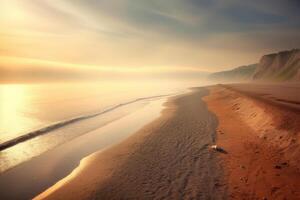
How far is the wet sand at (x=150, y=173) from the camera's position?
8.95m

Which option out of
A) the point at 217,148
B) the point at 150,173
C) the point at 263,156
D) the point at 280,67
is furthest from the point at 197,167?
the point at 280,67

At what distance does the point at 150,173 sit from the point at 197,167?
2883 mm

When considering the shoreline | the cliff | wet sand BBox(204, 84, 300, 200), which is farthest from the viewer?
the cliff

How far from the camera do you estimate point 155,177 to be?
10.4 meters

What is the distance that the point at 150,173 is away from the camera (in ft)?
35.6

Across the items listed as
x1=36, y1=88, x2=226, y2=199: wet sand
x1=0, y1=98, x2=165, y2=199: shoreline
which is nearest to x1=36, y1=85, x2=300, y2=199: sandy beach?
x1=36, y1=88, x2=226, y2=199: wet sand

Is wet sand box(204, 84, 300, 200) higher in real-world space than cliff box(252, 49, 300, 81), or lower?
lower

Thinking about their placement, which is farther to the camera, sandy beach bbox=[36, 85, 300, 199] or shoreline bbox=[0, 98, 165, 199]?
shoreline bbox=[0, 98, 165, 199]

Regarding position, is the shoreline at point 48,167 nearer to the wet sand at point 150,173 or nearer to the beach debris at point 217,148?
the wet sand at point 150,173

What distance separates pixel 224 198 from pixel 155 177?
355 centimetres

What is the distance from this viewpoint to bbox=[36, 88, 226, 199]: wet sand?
8953 mm

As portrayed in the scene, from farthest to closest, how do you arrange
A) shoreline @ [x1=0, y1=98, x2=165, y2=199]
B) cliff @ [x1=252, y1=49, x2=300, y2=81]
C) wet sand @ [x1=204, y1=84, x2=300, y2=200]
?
cliff @ [x1=252, y1=49, x2=300, y2=81] < shoreline @ [x1=0, y1=98, x2=165, y2=199] < wet sand @ [x1=204, y1=84, x2=300, y2=200]

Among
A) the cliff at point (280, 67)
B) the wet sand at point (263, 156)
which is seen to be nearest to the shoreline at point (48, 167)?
the wet sand at point (263, 156)

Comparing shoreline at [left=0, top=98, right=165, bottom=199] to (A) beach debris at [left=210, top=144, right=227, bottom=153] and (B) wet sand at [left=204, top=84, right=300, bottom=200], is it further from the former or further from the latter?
(B) wet sand at [left=204, top=84, right=300, bottom=200]
